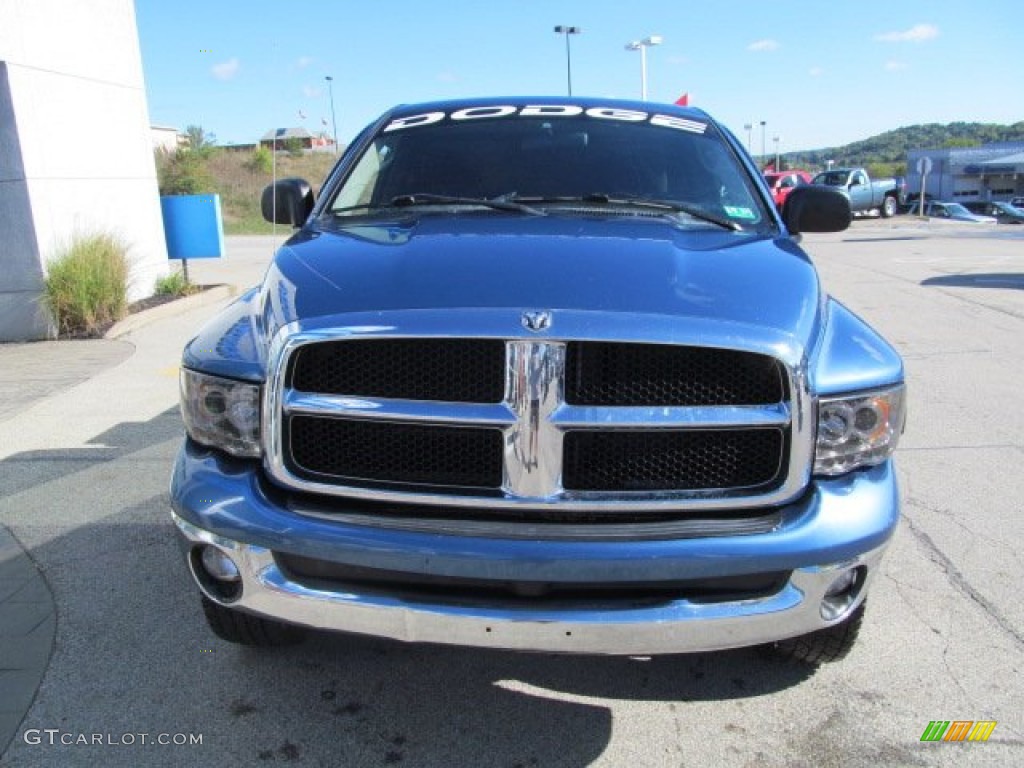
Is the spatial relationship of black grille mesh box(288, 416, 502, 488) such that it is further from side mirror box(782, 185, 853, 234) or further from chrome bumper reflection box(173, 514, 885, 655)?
side mirror box(782, 185, 853, 234)

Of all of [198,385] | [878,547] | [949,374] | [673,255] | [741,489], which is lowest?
[949,374]

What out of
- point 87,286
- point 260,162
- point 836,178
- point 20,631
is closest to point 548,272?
point 20,631

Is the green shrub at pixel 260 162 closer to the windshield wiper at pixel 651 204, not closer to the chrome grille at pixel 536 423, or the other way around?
the windshield wiper at pixel 651 204

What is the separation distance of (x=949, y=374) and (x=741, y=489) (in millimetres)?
5332

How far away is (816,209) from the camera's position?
12.5 feet

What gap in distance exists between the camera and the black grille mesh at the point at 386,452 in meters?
2.18

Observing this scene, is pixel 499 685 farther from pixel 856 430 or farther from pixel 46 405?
pixel 46 405

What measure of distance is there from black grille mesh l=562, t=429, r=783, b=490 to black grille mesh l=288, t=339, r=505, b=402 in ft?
1.00

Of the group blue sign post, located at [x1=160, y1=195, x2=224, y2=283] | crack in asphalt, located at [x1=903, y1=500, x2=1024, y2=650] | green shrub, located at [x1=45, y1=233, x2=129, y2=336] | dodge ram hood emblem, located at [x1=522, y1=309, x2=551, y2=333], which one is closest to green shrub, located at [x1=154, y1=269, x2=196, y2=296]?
blue sign post, located at [x1=160, y1=195, x2=224, y2=283]

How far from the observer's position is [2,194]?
8258mm

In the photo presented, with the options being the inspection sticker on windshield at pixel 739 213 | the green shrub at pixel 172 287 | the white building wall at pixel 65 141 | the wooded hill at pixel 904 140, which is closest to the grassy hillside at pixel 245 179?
the green shrub at pixel 172 287

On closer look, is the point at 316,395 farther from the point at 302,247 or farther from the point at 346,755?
the point at 346,755

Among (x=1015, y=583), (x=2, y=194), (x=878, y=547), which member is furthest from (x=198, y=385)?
(x=2, y=194)

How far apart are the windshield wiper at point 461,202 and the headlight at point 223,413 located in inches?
49.7
